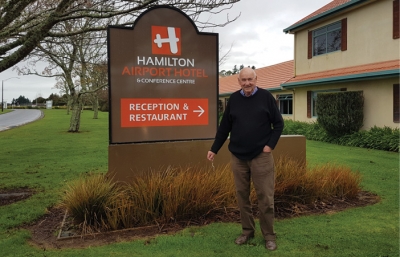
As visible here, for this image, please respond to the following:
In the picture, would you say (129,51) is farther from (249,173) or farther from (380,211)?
(380,211)

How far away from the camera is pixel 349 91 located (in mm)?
15016

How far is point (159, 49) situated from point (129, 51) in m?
0.50

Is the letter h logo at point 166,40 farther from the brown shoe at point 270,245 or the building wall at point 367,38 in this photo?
the building wall at point 367,38

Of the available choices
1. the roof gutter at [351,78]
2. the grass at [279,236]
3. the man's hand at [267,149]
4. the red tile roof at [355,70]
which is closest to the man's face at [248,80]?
the man's hand at [267,149]

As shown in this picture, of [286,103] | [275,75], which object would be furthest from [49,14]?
[275,75]

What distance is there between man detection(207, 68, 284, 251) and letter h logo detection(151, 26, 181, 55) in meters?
2.15

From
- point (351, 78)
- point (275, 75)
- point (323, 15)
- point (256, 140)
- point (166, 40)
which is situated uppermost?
point (323, 15)

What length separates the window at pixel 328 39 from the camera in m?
16.8

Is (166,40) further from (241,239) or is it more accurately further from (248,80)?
(241,239)

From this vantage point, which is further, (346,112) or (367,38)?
(367,38)

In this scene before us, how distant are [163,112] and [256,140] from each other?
236cm

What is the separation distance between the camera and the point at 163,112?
19.3 feet

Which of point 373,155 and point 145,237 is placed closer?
point 145,237

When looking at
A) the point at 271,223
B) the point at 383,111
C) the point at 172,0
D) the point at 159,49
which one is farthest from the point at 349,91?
the point at 271,223
